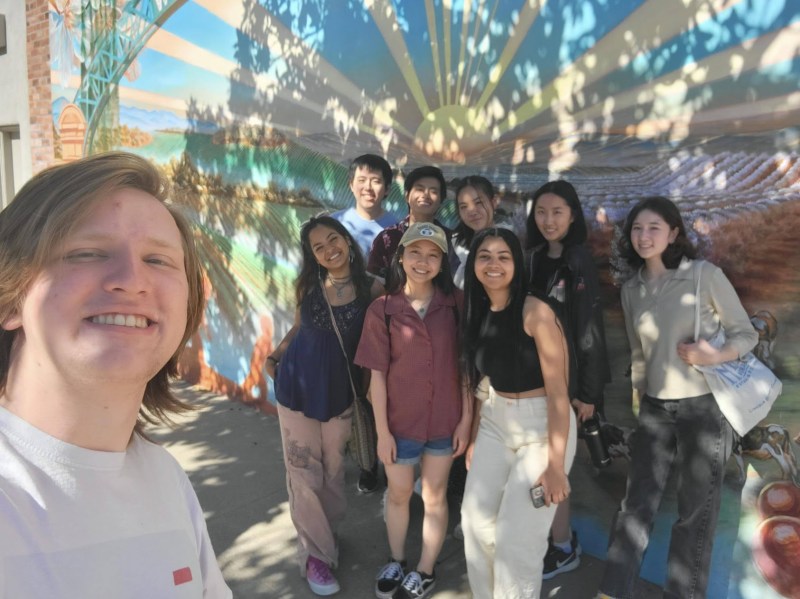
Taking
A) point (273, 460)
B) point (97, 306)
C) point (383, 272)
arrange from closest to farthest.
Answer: point (97, 306), point (383, 272), point (273, 460)

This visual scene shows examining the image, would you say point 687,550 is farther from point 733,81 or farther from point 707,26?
point 707,26

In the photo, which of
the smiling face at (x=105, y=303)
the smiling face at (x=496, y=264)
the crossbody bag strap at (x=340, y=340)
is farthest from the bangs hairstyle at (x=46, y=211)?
the crossbody bag strap at (x=340, y=340)

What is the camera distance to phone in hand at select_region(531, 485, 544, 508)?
247 centimetres

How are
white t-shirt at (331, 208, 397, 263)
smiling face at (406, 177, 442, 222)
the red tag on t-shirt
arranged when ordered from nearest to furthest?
the red tag on t-shirt
smiling face at (406, 177, 442, 222)
white t-shirt at (331, 208, 397, 263)

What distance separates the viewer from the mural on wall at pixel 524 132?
2643 millimetres

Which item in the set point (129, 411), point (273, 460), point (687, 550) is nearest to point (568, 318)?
point (687, 550)

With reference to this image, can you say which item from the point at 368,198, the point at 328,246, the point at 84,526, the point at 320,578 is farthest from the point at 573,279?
the point at 84,526

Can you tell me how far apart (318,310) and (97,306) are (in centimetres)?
217

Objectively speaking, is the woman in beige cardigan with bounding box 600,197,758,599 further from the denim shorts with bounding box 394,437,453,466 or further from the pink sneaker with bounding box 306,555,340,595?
the pink sneaker with bounding box 306,555,340,595

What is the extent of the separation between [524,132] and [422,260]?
1.22m

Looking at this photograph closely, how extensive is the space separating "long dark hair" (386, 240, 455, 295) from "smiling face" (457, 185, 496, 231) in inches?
17.5

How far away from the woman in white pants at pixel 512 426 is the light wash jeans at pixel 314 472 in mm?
794

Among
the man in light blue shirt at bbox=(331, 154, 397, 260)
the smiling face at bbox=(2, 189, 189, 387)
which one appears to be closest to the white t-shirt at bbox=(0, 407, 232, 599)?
the smiling face at bbox=(2, 189, 189, 387)

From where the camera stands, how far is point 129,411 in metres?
1.02
